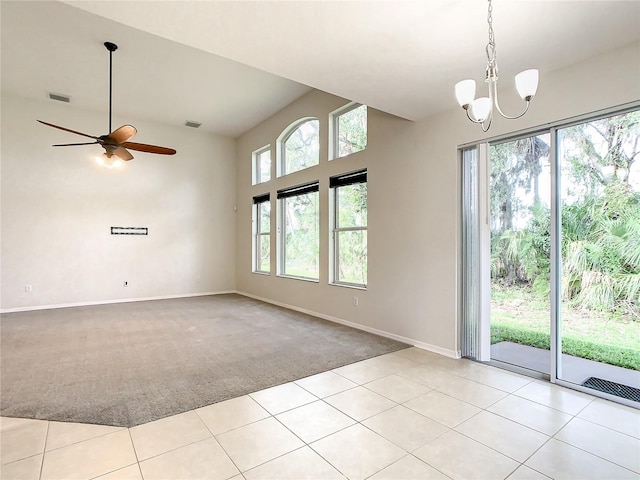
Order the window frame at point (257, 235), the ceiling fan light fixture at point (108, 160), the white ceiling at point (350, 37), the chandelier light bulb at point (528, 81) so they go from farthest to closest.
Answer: the window frame at point (257, 235), the ceiling fan light fixture at point (108, 160), the white ceiling at point (350, 37), the chandelier light bulb at point (528, 81)

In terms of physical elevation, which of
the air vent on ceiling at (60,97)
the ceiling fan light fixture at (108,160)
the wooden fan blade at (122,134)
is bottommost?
the ceiling fan light fixture at (108,160)

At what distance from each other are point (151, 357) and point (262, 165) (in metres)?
4.96

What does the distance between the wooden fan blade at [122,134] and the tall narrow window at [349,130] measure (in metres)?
2.80

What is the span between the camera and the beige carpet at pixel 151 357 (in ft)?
8.25

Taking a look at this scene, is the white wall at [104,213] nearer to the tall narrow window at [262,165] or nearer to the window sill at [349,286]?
the tall narrow window at [262,165]

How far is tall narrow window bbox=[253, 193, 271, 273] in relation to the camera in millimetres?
7070

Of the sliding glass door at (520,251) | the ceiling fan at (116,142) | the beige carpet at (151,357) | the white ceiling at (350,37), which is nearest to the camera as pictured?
the white ceiling at (350,37)

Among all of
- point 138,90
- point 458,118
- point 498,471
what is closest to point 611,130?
point 458,118

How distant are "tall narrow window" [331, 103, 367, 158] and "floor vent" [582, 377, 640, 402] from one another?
3604mm

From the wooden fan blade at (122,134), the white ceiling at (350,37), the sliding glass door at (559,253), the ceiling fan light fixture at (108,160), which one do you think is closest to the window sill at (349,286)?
the sliding glass door at (559,253)

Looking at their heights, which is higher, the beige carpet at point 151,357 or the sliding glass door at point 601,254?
the sliding glass door at point 601,254

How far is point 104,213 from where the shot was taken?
21.6ft

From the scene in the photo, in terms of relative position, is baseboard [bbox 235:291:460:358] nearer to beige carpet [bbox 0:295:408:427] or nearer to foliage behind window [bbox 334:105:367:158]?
beige carpet [bbox 0:295:408:427]

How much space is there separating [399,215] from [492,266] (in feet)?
4.05
